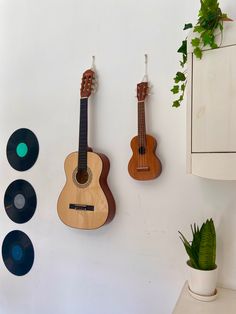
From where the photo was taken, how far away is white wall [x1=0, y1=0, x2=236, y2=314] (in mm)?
1318

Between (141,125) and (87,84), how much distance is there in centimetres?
43

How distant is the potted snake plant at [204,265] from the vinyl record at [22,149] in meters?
1.18

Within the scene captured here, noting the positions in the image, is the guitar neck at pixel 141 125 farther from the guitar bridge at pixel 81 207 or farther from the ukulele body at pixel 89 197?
the guitar bridge at pixel 81 207

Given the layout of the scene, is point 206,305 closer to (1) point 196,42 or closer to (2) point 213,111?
(2) point 213,111

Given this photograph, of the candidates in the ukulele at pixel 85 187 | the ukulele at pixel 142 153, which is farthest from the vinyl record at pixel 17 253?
the ukulele at pixel 142 153

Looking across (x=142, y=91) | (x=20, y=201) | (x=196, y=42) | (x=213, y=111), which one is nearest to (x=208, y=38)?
(x=196, y=42)

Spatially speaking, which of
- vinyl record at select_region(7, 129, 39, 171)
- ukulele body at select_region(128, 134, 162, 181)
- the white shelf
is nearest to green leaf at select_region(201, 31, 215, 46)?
ukulele body at select_region(128, 134, 162, 181)

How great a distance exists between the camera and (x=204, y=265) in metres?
1.08

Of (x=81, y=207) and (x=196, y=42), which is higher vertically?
(x=196, y=42)

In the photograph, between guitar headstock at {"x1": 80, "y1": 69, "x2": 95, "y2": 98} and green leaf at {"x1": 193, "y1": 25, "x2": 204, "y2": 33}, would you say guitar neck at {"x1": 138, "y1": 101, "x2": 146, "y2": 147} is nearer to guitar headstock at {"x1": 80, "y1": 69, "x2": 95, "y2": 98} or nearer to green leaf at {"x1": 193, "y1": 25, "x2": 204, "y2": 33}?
guitar headstock at {"x1": 80, "y1": 69, "x2": 95, "y2": 98}

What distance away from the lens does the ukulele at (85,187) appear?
1.40 metres

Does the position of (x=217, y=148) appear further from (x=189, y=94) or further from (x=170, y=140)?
(x=170, y=140)

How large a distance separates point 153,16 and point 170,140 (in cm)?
71

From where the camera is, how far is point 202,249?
107cm
